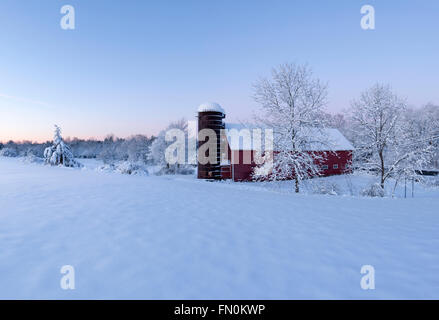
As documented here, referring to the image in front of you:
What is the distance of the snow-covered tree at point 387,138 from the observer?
48.0ft

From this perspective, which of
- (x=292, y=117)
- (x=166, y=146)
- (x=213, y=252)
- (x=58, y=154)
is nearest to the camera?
(x=213, y=252)

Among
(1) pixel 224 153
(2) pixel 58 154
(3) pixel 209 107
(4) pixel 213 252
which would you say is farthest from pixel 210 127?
(2) pixel 58 154

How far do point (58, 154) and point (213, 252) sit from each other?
1268 inches

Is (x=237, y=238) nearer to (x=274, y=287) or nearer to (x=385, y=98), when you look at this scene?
(x=274, y=287)

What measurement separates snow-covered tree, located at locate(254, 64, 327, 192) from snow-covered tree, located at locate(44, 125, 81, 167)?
2702 centimetres

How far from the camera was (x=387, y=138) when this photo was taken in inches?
586
